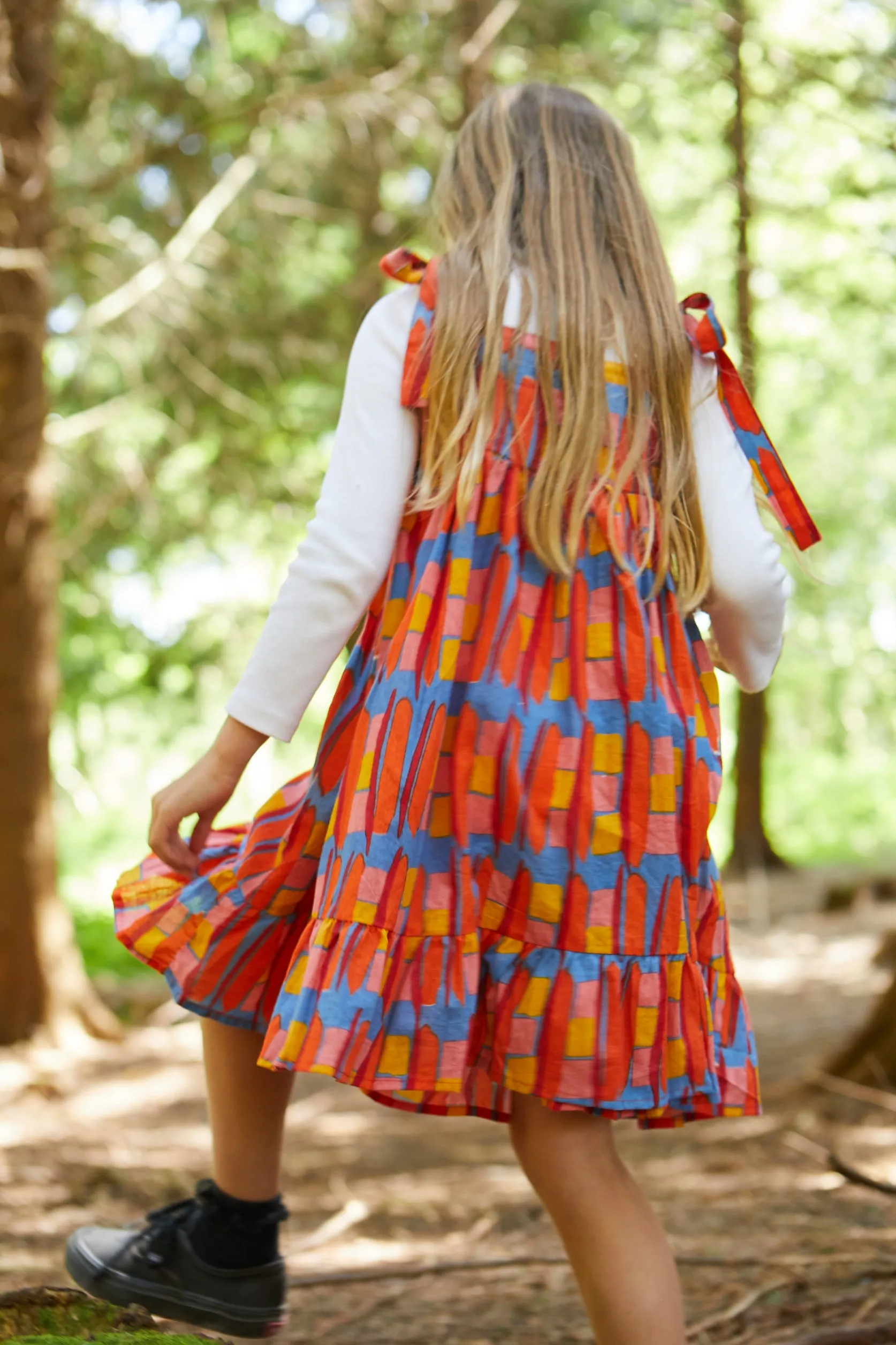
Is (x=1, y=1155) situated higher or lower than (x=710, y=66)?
lower

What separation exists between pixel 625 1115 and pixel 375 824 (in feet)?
1.64

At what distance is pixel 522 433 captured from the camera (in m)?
1.69

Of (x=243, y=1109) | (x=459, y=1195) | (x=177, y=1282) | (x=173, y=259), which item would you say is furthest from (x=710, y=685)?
(x=173, y=259)

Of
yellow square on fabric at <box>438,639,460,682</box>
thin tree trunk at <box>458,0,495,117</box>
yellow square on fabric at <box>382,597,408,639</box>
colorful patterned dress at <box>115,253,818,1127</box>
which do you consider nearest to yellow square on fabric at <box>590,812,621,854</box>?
colorful patterned dress at <box>115,253,818,1127</box>

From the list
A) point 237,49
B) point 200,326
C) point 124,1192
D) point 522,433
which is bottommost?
point 124,1192

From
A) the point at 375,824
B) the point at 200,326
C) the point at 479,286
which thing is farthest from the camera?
the point at 200,326

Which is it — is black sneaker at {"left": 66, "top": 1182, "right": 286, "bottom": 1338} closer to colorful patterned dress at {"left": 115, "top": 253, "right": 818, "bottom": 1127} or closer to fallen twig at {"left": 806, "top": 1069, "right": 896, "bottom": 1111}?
colorful patterned dress at {"left": 115, "top": 253, "right": 818, "bottom": 1127}

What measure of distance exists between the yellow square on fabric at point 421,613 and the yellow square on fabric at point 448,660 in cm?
4

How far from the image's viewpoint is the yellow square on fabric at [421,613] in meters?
1.64

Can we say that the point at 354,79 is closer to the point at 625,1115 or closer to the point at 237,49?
the point at 237,49

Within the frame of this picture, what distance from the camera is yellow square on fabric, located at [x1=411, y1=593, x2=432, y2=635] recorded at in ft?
5.40

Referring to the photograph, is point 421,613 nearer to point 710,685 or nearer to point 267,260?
point 710,685

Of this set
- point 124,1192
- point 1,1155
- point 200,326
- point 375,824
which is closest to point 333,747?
point 375,824

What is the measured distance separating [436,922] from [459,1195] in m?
2.10
